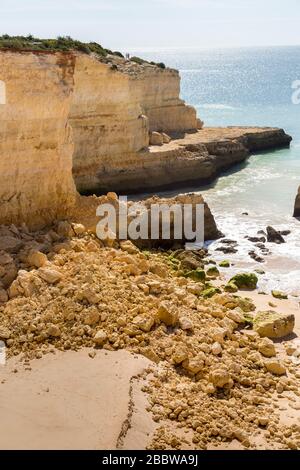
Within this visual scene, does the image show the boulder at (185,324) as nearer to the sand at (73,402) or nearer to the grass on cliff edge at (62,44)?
the sand at (73,402)

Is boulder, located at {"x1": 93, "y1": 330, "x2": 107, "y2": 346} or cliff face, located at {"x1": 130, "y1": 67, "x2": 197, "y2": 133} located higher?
cliff face, located at {"x1": 130, "y1": 67, "x2": 197, "y2": 133}

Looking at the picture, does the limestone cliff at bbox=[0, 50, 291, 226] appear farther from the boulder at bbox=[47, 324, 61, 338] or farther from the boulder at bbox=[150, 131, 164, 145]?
the boulder at bbox=[47, 324, 61, 338]

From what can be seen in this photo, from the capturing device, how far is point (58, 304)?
39.2 feet

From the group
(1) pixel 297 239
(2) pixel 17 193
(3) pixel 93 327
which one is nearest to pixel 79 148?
(1) pixel 297 239

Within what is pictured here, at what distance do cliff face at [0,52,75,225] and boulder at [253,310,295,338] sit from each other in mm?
6148

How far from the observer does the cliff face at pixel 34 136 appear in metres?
14.4

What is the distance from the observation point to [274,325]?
13445mm

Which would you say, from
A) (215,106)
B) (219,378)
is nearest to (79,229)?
(219,378)

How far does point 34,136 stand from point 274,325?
7.42m

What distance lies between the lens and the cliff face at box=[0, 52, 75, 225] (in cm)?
1439

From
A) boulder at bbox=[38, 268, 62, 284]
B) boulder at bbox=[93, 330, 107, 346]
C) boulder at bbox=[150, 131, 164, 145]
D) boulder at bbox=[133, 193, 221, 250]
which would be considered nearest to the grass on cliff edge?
boulder at bbox=[150, 131, 164, 145]

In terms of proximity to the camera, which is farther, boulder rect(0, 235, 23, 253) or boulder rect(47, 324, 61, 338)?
boulder rect(0, 235, 23, 253)

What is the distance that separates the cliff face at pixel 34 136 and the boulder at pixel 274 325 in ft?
20.2

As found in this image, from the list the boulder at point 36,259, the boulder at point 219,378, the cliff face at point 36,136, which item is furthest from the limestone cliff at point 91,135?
the boulder at point 219,378
